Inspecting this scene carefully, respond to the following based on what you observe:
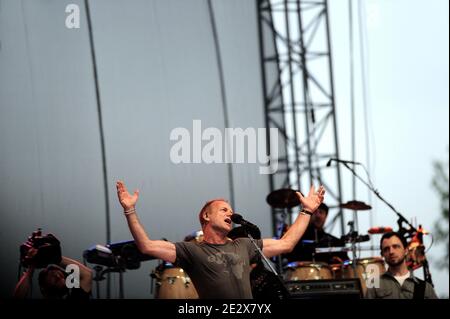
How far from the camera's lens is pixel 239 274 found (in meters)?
5.00

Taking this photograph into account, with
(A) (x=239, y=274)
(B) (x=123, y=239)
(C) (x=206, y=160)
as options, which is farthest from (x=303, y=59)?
(A) (x=239, y=274)

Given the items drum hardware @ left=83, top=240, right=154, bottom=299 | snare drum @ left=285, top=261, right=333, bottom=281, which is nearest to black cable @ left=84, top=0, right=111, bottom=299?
drum hardware @ left=83, top=240, right=154, bottom=299

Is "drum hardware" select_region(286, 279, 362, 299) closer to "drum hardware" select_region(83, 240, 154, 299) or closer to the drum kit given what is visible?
the drum kit

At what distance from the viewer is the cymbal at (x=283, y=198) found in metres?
8.09

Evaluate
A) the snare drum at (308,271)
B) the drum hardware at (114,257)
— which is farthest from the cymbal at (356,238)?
the drum hardware at (114,257)

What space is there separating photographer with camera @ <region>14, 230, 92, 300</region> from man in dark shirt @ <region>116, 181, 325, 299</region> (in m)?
1.57

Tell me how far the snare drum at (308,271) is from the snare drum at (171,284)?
3.37 feet

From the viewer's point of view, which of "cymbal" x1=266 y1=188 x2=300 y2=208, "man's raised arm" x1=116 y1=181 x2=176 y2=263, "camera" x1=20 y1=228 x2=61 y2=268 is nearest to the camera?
"man's raised arm" x1=116 y1=181 x2=176 y2=263

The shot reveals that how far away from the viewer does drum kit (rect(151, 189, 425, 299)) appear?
7.78 m

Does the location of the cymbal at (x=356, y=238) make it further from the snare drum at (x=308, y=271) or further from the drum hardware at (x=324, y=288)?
the drum hardware at (x=324, y=288)

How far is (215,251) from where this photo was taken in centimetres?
509

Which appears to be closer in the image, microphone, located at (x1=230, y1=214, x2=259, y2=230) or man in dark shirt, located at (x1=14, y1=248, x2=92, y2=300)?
microphone, located at (x1=230, y1=214, x2=259, y2=230)

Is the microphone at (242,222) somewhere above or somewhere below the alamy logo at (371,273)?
above
